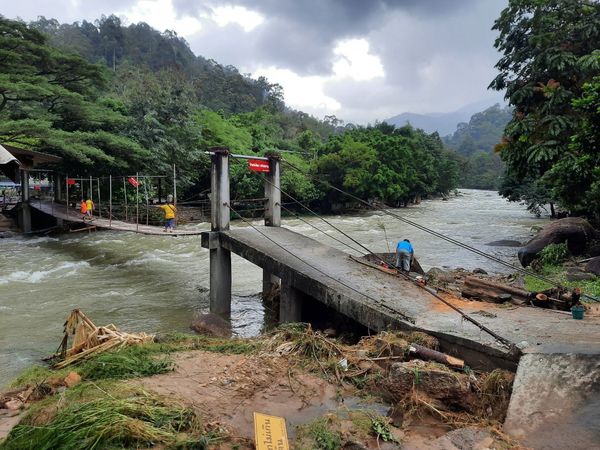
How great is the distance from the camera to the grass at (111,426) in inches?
124

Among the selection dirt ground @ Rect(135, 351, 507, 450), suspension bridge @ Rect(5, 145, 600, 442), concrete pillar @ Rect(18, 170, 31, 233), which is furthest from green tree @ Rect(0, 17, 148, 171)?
dirt ground @ Rect(135, 351, 507, 450)

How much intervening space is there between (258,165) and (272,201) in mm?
933

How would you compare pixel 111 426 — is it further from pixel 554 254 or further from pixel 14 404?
pixel 554 254

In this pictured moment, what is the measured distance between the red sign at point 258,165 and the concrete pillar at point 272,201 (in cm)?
12

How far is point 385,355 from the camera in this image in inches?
188

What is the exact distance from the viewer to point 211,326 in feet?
26.3

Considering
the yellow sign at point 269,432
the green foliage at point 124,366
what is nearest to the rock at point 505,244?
the green foliage at point 124,366

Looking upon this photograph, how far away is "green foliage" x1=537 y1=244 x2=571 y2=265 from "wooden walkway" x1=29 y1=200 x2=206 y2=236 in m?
9.18

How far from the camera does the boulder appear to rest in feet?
43.2

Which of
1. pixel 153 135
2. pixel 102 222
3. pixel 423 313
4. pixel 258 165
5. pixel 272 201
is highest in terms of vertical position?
pixel 153 135

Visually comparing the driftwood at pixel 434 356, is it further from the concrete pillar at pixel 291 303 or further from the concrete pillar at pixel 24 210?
the concrete pillar at pixel 24 210

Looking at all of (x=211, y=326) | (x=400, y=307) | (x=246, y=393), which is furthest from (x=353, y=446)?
(x=211, y=326)

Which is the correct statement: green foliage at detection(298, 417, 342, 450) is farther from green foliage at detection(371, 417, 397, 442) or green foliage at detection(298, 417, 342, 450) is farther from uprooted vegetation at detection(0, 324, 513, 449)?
green foliage at detection(371, 417, 397, 442)

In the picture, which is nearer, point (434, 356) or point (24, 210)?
point (434, 356)
